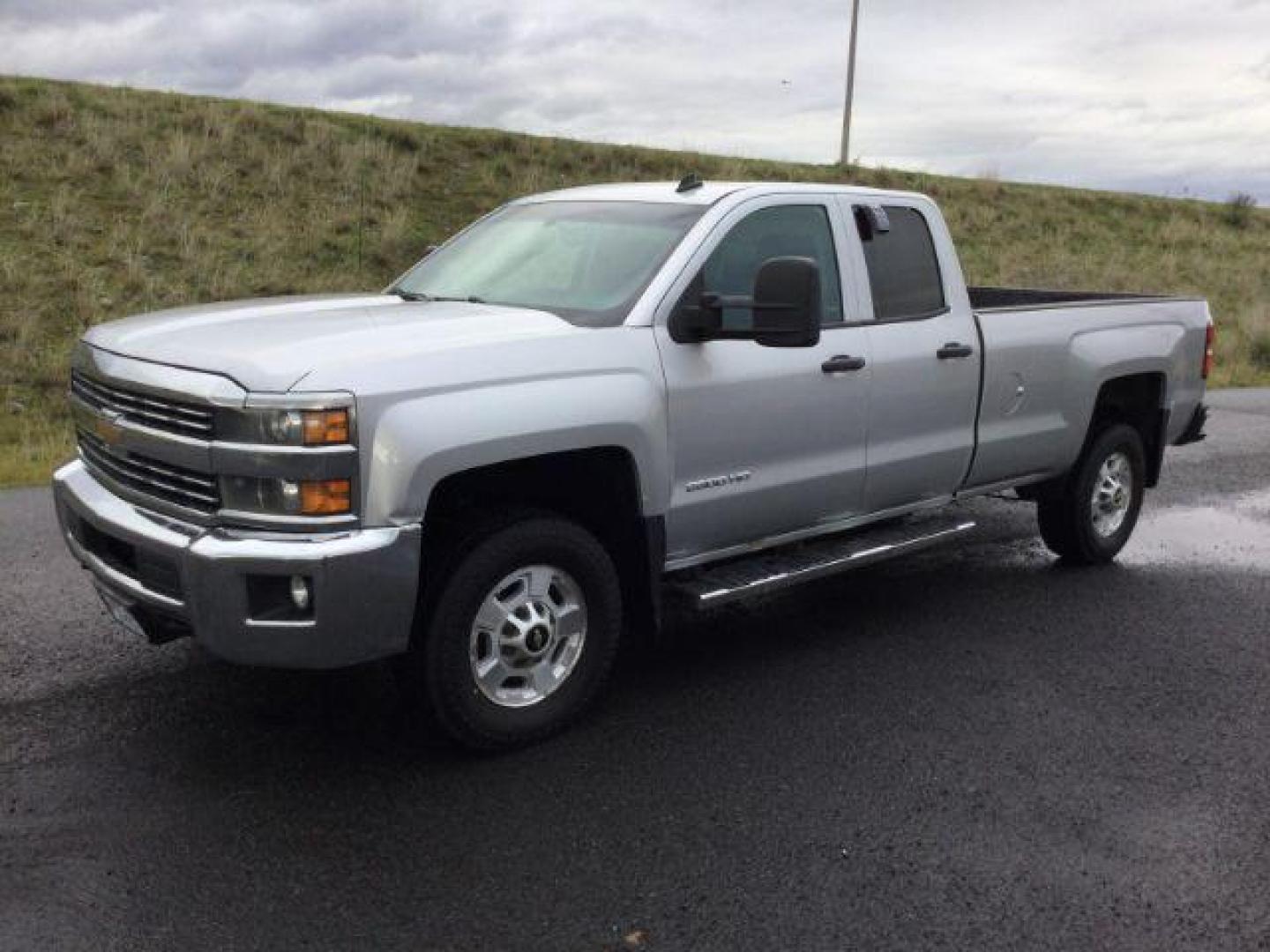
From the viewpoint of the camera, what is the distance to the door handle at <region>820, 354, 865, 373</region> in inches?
203

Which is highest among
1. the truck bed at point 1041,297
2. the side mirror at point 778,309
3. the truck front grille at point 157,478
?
the side mirror at point 778,309

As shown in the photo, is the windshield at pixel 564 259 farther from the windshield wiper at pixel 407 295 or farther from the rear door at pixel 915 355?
the rear door at pixel 915 355

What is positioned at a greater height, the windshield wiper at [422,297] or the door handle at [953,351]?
the windshield wiper at [422,297]

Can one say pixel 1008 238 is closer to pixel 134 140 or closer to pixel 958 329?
pixel 134 140

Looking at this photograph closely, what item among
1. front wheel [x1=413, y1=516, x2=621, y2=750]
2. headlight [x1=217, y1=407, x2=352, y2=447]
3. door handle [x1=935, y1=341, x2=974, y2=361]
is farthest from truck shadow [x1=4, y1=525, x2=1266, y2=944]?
door handle [x1=935, y1=341, x2=974, y2=361]

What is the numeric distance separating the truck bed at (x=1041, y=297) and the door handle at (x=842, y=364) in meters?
1.94

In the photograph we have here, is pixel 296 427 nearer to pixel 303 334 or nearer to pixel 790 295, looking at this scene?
pixel 303 334

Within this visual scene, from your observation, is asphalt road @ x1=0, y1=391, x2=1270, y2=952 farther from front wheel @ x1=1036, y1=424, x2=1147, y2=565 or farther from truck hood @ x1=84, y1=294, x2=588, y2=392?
truck hood @ x1=84, y1=294, x2=588, y2=392

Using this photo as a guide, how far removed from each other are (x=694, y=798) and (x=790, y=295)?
69.3 inches

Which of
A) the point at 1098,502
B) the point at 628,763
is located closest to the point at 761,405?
the point at 628,763

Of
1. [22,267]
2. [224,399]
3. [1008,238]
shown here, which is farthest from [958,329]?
[1008,238]

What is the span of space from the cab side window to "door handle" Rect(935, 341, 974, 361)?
0.62 metres

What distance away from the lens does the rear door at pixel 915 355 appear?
18.0 feet

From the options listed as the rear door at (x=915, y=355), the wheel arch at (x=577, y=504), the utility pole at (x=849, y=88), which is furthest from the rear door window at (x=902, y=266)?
the utility pole at (x=849, y=88)
